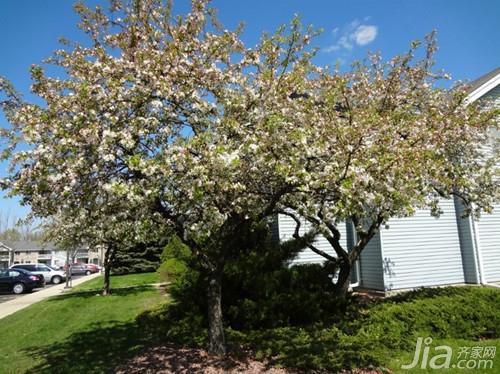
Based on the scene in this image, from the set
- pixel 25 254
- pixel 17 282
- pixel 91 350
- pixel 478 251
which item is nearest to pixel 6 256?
pixel 25 254

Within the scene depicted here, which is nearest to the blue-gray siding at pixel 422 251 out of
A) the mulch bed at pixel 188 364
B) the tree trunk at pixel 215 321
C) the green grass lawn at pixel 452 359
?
the green grass lawn at pixel 452 359

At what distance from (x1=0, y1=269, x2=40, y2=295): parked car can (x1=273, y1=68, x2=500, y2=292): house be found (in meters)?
17.3

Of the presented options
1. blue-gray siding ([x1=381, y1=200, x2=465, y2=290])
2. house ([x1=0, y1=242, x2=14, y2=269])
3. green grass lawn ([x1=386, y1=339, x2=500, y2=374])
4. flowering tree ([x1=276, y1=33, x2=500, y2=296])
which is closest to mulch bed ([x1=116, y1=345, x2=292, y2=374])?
green grass lawn ([x1=386, y1=339, x2=500, y2=374])

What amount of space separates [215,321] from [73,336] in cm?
422

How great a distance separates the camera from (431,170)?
20.5ft

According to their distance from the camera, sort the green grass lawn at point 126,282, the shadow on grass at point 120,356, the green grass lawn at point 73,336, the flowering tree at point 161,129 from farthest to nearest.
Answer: the green grass lawn at point 126,282, the green grass lawn at point 73,336, the shadow on grass at point 120,356, the flowering tree at point 161,129

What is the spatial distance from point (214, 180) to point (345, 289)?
19.1 ft

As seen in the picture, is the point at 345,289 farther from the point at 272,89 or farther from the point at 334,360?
the point at 272,89

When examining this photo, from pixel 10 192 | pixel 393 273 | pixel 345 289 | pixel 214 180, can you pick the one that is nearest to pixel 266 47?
pixel 214 180

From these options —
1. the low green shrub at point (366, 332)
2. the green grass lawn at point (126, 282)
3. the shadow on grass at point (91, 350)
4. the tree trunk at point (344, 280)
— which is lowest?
the green grass lawn at point (126, 282)

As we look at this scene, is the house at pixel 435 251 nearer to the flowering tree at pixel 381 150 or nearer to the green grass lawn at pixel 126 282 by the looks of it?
the flowering tree at pixel 381 150

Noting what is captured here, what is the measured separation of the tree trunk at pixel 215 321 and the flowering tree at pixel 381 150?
186 cm

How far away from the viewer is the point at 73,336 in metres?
8.36

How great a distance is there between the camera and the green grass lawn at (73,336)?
249 inches
